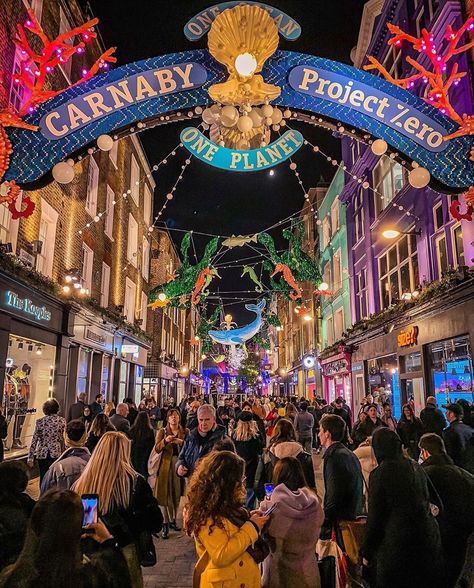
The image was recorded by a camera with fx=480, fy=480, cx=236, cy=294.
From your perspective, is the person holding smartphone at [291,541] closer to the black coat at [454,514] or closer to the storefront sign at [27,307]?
the black coat at [454,514]

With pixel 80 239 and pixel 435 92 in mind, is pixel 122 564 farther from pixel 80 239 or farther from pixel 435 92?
pixel 80 239

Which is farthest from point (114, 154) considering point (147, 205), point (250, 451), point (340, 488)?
point (340, 488)

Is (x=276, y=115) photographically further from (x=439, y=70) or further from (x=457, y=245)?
(x=457, y=245)

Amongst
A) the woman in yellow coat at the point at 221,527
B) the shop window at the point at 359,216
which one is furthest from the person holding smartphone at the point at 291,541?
the shop window at the point at 359,216

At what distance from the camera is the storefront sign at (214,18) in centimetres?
816

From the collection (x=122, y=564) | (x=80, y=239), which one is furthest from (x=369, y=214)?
(x=122, y=564)

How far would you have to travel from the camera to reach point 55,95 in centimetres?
809

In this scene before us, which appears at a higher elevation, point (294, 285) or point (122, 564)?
point (294, 285)

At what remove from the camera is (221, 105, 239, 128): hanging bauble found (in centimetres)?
840

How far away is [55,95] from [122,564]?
7562mm

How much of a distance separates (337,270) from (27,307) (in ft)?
71.2

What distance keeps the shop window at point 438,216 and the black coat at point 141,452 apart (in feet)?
38.0

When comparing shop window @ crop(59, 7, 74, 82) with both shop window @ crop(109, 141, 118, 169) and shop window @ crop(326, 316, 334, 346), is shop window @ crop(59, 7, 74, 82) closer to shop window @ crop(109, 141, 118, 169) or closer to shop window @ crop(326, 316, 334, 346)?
shop window @ crop(109, 141, 118, 169)

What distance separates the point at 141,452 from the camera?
8.54m
